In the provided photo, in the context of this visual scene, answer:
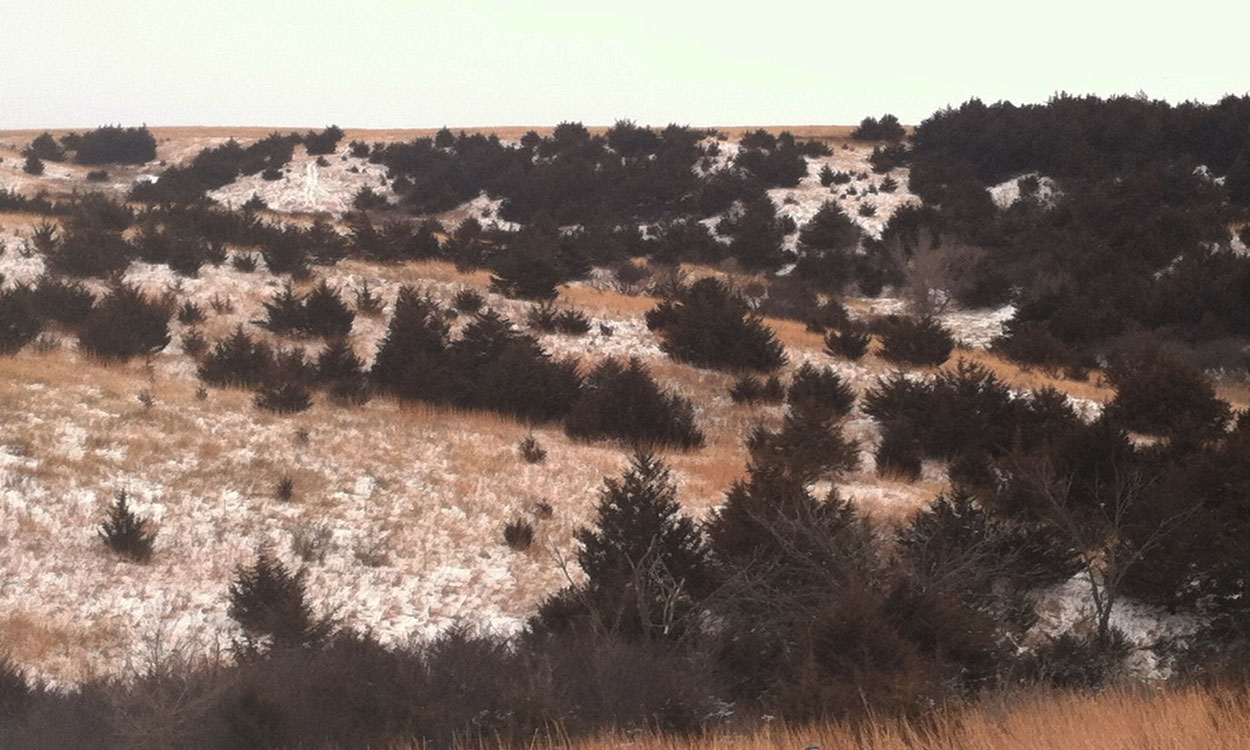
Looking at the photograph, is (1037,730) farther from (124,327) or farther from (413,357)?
(124,327)

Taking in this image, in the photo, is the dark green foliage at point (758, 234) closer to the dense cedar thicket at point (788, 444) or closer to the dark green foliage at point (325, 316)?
the dense cedar thicket at point (788, 444)

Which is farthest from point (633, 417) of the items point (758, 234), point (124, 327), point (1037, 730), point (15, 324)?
point (758, 234)

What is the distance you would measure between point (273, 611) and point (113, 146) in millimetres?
36879

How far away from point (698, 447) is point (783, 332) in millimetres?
5682

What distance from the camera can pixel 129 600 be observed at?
679 centimetres

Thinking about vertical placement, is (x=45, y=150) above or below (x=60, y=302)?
above

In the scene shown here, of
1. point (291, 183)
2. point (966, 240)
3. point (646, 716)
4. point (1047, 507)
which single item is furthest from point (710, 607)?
point (291, 183)

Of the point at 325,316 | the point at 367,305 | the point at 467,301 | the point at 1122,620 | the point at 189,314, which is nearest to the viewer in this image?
the point at 1122,620

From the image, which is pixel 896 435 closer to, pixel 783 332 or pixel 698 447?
pixel 698 447

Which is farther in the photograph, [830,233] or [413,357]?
[830,233]

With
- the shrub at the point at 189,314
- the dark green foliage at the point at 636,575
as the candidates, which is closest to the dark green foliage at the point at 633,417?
the dark green foliage at the point at 636,575

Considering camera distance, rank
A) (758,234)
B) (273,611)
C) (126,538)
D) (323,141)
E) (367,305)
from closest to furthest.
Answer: (273,611) → (126,538) → (367,305) → (758,234) → (323,141)

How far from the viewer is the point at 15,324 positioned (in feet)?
37.3

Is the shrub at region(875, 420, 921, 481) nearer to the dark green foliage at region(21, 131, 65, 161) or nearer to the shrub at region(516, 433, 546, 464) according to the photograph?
the shrub at region(516, 433, 546, 464)
